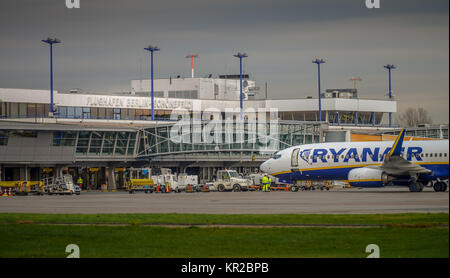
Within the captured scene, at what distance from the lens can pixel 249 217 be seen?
103 feet

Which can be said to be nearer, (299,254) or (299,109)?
(299,254)

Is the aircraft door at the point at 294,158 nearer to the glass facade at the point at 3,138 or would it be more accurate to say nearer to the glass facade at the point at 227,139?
the glass facade at the point at 227,139

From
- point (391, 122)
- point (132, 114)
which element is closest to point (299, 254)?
point (132, 114)

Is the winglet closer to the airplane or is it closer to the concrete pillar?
the airplane

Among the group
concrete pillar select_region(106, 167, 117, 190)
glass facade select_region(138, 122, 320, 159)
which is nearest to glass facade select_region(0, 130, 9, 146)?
concrete pillar select_region(106, 167, 117, 190)

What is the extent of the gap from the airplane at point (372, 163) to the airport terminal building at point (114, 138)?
2226 centimetres

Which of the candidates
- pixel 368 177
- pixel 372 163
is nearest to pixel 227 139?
pixel 372 163

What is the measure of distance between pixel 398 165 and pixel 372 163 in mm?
5362

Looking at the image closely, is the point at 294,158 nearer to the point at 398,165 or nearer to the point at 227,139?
the point at 398,165

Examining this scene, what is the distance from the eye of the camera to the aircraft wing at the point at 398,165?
59.4 metres

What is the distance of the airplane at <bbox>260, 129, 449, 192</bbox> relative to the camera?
60.0 metres

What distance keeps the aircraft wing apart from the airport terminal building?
88.0 feet

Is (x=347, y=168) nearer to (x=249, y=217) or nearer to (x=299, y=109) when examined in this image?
(x=249, y=217)
